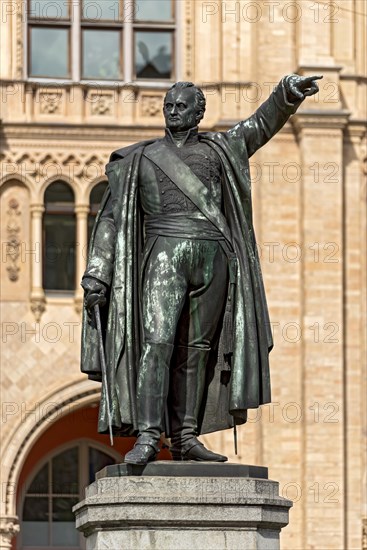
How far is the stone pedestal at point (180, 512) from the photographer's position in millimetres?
11086

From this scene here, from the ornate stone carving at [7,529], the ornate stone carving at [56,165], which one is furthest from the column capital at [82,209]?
the ornate stone carving at [7,529]

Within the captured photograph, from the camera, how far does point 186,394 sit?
38.5ft

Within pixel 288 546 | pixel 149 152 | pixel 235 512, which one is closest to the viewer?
pixel 235 512

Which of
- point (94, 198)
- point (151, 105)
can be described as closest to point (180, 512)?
point (94, 198)

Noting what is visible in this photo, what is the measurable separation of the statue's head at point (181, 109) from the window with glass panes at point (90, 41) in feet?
67.2

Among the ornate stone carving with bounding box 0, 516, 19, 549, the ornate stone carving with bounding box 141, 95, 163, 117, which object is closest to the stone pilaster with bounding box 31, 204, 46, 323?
the ornate stone carving with bounding box 141, 95, 163, 117

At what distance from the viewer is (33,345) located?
3198 cm

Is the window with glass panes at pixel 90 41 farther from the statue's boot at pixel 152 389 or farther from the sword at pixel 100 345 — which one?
the statue's boot at pixel 152 389

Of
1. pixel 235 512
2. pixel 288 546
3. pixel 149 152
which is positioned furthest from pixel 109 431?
pixel 288 546

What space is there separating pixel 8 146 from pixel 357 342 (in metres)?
6.08

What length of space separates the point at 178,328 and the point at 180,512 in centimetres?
113

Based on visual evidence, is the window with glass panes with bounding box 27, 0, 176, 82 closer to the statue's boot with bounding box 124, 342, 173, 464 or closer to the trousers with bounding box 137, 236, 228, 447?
the trousers with bounding box 137, 236, 228, 447

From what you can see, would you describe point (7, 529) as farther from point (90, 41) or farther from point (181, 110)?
point (181, 110)

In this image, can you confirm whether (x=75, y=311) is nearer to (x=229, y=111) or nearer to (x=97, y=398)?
(x=97, y=398)
